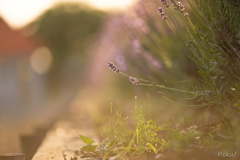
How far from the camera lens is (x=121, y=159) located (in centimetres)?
168

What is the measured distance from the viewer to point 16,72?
11312 millimetres

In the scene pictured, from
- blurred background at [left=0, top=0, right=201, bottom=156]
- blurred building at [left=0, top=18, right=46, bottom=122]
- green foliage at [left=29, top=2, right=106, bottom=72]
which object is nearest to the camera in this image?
blurred background at [left=0, top=0, right=201, bottom=156]

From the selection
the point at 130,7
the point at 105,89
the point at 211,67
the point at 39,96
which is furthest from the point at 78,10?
the point at 211,67

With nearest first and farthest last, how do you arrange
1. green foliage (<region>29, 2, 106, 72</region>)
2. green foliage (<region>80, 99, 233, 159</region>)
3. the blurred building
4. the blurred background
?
green foliage (<region>80, 99, 233, 159</region>) → the blurred background → the blurred building → green foliage (<region>29, 2, 106, 72</region>)

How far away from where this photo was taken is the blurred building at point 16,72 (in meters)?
9.93

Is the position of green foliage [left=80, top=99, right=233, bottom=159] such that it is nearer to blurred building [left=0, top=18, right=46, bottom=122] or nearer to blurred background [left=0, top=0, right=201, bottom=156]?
blurred background [left=0, top=0, right=201, bottom=156]

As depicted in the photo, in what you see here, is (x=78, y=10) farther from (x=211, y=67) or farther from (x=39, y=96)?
(x=211, y=67)

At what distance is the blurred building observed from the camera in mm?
9930

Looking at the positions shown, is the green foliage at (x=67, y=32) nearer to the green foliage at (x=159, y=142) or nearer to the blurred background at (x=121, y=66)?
the blurred background at (x=121, y=66)

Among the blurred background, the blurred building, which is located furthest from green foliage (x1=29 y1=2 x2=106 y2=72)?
the blurred background

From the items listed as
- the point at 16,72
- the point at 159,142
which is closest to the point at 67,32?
the point at 16,72

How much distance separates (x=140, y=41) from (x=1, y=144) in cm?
247

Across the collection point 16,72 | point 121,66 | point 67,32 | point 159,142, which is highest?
point 67,32

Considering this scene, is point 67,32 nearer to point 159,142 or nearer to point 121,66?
point 121,66
